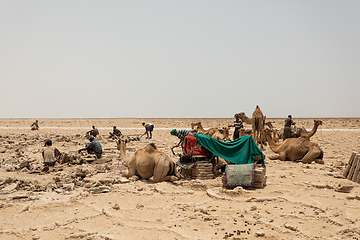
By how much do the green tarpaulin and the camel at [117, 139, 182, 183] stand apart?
129cm

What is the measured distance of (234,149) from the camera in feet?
33.0

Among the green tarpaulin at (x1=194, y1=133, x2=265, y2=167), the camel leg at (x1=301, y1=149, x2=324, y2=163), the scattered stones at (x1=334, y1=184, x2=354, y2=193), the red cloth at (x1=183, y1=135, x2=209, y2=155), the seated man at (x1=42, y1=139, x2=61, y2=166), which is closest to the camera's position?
the scattered stones at (x1=334, y1=184, x2=354, y2=193)

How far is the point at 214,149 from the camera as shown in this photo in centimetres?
1000

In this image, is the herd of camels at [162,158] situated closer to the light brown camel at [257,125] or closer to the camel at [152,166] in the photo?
the camel at [152,166]

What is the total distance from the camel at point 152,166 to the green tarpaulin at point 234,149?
1.29m

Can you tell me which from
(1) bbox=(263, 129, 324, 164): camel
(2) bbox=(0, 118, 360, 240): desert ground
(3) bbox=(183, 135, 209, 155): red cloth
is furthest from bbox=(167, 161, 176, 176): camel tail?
(1) bbox=(263, 129, 324, 164): camel

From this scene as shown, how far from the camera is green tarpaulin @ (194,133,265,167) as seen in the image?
32.6ft

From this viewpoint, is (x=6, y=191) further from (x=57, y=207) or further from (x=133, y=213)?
(x=133, y=213)

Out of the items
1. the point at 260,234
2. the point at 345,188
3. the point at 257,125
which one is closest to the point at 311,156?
the point at 345,188

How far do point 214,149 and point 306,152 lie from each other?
5.52 m

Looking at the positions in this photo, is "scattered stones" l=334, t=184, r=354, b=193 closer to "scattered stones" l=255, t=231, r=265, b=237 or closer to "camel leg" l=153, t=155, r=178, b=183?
"scattered stones" l=255, t=231, r=265, b=237

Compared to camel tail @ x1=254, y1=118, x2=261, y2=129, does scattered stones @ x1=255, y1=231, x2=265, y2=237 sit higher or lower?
lower

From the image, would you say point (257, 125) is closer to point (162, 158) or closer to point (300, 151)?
point (300, 151)

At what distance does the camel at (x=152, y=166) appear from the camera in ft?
31.4
